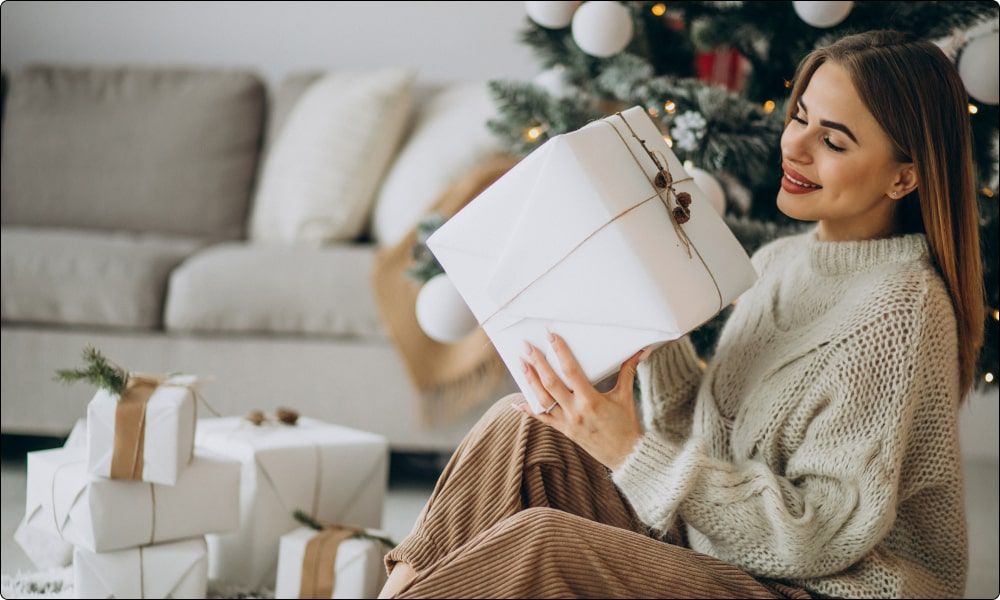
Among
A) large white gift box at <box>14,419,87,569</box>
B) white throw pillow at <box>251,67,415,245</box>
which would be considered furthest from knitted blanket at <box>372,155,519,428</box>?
large white gift box at <box>14,419,87,569</box>

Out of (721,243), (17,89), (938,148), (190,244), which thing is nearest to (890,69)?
(938,148)

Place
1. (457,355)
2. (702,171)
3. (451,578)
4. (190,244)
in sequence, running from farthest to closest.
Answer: (190,244)
(457,355)
(702,171)
(451,578)

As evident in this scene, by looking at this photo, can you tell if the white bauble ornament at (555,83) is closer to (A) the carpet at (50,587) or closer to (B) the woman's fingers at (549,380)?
(B) the woman's fingers at (549,380)

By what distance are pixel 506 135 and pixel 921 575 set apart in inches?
37.2

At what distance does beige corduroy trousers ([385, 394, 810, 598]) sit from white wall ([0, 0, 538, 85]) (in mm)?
1368

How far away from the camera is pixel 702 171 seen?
1.34m

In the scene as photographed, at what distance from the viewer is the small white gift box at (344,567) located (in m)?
1.28

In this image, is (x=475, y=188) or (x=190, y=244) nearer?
(x=475, y=188)

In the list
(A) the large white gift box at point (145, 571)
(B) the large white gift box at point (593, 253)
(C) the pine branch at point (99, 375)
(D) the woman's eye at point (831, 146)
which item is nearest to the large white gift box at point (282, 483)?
(A) the large white gift box at point (145, 571)

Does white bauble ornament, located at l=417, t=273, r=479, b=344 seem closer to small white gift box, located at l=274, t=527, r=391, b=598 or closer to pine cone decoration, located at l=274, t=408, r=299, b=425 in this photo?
pine cone decoration, located at l=274, t=408, r=299, b=425

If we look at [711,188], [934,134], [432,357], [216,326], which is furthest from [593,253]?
[216,326]

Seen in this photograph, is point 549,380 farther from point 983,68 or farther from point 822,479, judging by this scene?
point 983,68

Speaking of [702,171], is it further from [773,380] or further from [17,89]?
[17,89]

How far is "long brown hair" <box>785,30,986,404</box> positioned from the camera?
0.88 m
